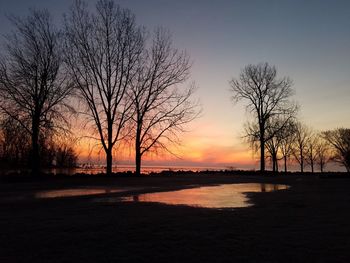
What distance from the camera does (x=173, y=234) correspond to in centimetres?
895

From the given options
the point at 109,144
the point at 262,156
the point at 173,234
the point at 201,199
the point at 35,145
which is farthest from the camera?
the point at 262,156

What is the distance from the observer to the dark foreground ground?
7051 millimetres

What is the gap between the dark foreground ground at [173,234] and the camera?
7.05 meters

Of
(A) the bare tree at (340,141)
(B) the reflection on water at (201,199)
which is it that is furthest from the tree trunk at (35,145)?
(A) the bare tree at (340,141)

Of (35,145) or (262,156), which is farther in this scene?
(262,156)

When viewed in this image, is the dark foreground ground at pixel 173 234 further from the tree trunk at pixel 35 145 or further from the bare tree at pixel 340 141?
the bare tree at pixel 340 141

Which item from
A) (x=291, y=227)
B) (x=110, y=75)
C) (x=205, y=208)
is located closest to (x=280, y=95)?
(x=110, y=75)

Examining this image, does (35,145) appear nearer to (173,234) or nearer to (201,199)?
(201,199)

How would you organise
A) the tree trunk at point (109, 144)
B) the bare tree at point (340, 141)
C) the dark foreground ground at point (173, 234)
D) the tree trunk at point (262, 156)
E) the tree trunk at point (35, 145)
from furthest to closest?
the bare tree at point (340, 141), the tree trunk at point (262, 156), the tree trunk at point (109, 144), the tree trunk at point (35, 145), the dark foreground ground at point (173, 234)

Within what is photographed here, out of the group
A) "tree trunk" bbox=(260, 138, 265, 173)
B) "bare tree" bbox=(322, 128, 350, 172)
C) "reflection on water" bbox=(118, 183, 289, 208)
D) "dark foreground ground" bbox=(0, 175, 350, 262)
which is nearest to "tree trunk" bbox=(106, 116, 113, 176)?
"reflection on water" bbox=(118, 183, 289, 208)

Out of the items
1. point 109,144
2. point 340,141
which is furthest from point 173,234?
point 340,141

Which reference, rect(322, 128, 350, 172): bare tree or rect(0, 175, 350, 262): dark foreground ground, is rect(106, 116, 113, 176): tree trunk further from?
rect(322, 128, 350, 172): bare tree

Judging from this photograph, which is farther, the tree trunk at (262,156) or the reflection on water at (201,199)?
the tree trunk at (262,156)

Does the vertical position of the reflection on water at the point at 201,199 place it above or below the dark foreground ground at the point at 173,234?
above
